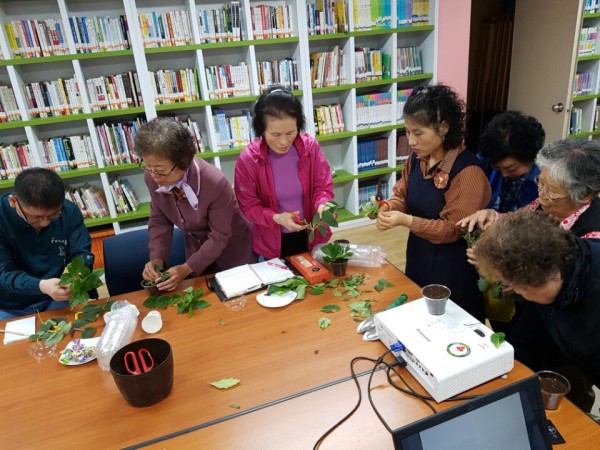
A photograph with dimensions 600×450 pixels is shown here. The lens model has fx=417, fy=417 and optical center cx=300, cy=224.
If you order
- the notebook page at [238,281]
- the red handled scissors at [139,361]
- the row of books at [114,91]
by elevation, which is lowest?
the notebook page at [238,281]

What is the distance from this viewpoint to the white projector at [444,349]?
3.69 feet

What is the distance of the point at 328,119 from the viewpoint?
4.08 m

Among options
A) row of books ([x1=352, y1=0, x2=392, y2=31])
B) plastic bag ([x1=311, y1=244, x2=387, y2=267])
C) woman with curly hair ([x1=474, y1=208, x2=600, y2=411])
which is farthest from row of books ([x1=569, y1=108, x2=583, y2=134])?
woman with curly hair ([x1=474, y1=208, x2=600, y2=411])

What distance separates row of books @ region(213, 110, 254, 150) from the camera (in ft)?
12.3

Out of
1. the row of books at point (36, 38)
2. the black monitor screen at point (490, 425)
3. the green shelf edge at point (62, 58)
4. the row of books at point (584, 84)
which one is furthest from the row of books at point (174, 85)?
the row of books at point (584, 84)

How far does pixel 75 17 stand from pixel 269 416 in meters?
3.37

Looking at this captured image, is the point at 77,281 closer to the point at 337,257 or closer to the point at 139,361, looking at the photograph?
the point at 139,361

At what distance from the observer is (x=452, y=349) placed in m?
1.18

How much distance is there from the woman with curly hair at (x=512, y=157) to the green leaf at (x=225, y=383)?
1.45 metres

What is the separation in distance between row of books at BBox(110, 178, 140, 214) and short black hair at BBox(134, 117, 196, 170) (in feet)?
7.07

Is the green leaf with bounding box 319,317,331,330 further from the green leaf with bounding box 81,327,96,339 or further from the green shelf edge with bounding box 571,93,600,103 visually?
the green shelf edge with bounding box 571,93,600,103

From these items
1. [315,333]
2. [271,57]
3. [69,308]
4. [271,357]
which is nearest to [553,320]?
[315,333]

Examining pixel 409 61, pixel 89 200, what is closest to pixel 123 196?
pixel 89 200

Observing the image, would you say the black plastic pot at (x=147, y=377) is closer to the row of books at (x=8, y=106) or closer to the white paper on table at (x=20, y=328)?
the white paper on table at (x=20, y=328)
